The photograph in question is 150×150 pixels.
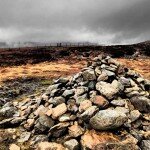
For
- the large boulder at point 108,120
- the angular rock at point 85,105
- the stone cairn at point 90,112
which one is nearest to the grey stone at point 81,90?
the stone cairn at point 90,112

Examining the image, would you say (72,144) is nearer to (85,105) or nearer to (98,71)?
(85,105)

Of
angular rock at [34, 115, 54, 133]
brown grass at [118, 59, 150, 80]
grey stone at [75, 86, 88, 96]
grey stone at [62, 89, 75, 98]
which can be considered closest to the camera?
angular rock at [34, 115, 54, 133]

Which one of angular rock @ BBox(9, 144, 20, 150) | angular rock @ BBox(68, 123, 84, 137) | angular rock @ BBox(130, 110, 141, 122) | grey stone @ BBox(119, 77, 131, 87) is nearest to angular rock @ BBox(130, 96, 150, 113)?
angular rock @ BBox(130, 110, 141, 122)

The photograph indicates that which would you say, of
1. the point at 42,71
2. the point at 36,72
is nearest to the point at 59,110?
the point at 36,72

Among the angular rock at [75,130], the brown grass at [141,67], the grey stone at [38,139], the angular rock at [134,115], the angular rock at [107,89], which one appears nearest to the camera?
the angular rock at [75,130]

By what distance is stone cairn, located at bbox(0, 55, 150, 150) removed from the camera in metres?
13.7

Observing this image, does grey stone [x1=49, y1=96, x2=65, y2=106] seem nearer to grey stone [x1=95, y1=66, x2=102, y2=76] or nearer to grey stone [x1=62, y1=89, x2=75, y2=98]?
grey stone [x1=62, y1=89, x2=75, y2=98]

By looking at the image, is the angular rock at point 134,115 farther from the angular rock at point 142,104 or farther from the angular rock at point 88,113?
the angular rock at point 88,113

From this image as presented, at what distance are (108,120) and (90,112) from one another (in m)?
1.12

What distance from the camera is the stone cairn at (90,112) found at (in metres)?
13.7

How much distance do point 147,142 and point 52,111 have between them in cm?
530

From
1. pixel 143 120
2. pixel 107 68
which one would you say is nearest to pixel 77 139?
pixel 143 120

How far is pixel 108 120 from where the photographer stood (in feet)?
44.9

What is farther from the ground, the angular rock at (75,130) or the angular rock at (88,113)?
the angular rock at (88,113)
